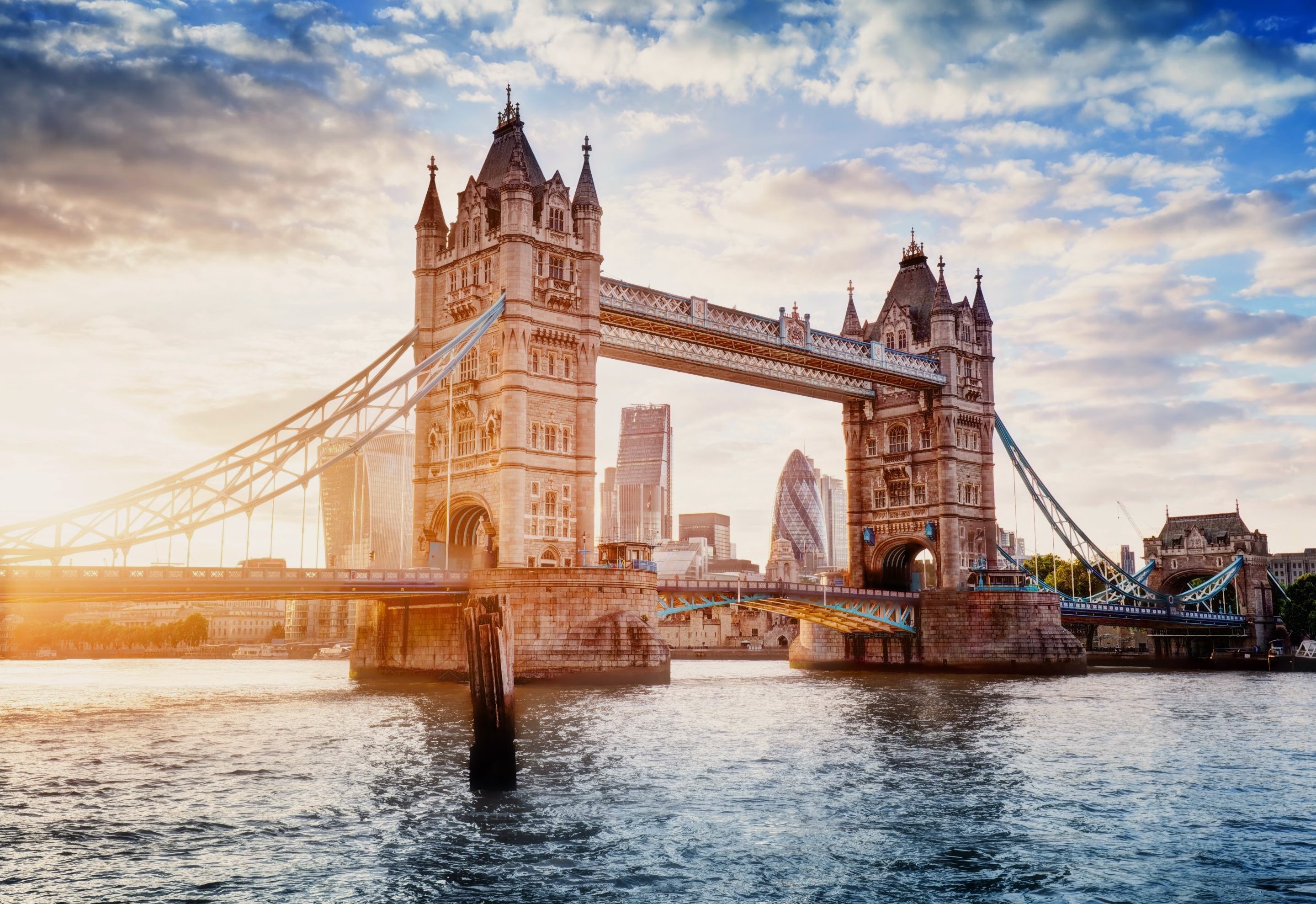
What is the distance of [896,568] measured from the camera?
295 ft

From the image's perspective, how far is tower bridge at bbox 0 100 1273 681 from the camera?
5397 centimetres

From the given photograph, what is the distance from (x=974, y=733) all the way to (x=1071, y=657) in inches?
1729

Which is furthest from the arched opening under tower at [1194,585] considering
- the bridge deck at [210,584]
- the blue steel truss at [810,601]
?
the bridge deck at [210,584]

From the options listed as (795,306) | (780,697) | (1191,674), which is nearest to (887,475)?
(795,306)

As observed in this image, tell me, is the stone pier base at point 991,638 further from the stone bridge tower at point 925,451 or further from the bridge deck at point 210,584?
the bridge deck at point 210,584

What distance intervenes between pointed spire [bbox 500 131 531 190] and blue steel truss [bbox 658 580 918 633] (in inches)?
941

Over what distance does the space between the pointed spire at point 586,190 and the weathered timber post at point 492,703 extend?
4289 cm

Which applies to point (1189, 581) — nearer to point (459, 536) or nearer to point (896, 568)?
point (896, 568)

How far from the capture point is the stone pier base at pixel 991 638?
76.7 meters

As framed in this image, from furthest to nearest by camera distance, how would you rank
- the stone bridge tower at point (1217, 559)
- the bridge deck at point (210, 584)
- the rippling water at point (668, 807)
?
the stone bridge tower at point (1217, 559) < the bridge deck at point (210, 584) < the rippling water at point (668, 807)

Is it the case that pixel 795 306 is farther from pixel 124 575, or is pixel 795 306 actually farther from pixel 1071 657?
pixel 124 575

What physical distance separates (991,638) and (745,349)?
26.3 metres

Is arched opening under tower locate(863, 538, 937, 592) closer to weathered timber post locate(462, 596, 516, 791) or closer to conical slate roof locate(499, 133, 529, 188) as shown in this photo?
conical slate roof locate(499, 133, 529, 188)

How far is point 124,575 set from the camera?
46031 mm
